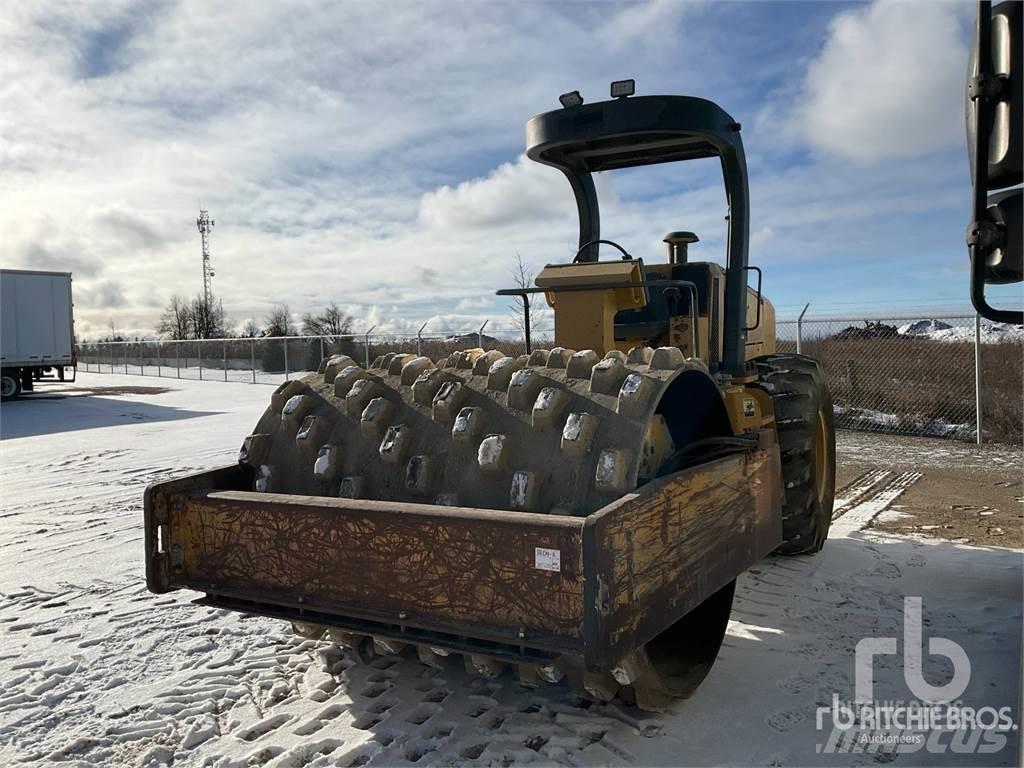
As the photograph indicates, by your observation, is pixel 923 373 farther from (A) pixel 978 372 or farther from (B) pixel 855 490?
(B) pixel 855 490

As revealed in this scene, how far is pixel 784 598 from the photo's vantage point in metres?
4.84

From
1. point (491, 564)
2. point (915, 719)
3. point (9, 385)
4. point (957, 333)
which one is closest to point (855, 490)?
point (915, 719)

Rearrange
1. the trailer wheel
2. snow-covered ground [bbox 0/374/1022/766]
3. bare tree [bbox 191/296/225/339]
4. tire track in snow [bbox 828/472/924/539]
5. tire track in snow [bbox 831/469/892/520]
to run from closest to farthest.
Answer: snow-covered ground [bbox 0/374/1022/766]
tire track in snow [bbox 828/472/924/539]
tire track in snow [bbox 831/469/892/520]
the trailer wheel
bare tree [bbox 191/296/225/339]

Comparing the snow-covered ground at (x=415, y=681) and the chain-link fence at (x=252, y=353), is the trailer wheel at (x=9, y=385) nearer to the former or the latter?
the chain-link fence at (x=252, y=353)

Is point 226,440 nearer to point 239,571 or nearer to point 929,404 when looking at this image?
point 239,571

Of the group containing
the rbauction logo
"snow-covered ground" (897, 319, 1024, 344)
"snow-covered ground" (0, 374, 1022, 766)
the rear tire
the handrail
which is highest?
the handrail

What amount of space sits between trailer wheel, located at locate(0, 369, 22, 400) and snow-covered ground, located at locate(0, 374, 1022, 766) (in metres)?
19.7

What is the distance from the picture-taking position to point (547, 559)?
2488mm

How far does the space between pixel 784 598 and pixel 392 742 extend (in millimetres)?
2722

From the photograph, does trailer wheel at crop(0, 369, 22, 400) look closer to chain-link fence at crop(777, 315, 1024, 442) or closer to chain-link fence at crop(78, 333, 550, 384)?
chain-link fence at crop(78, 333, 550, 384)

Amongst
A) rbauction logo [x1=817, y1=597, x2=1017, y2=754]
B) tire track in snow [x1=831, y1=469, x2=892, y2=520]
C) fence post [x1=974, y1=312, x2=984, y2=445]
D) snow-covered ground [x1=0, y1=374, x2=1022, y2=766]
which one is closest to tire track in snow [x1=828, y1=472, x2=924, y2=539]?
tire track in snow [x1=831, y1=469, x2=892, y2=520]

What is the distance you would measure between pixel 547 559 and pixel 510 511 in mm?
362

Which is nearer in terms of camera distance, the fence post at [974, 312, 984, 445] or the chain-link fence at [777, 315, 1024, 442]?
the fence post at [974, 312, 984, 445]

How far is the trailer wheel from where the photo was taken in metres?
22.6
